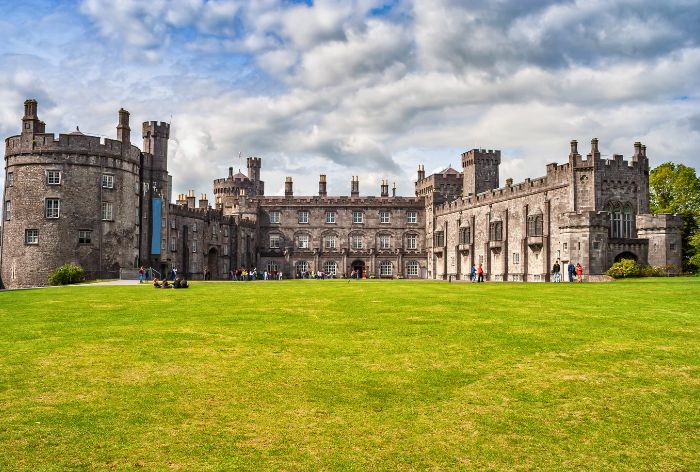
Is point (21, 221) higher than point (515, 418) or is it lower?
higher

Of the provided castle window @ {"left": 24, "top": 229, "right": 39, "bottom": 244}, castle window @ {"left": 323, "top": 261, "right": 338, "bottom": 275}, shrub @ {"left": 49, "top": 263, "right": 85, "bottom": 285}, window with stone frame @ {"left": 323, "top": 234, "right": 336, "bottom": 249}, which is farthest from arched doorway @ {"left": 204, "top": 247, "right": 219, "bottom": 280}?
shrub @ {"left": 49, "top": 263, "right": 85, "bottom": 285}

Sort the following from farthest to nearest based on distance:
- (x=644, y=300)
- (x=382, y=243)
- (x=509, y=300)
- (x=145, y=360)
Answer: (x=382, y=243) → (x=509, y=300) → (x=644, y=300) → (x=145, y=360)

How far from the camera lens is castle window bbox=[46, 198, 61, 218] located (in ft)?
154

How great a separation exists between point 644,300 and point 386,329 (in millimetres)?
10798

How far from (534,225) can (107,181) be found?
36.3 m

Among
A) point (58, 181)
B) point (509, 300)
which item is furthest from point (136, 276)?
point (509, 300)

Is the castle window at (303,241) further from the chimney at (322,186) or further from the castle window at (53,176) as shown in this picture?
the castle window at (53,176)

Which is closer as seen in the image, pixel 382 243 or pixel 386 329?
pixel 386 329

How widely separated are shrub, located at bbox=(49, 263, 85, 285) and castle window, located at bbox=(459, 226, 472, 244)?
40.4 meters

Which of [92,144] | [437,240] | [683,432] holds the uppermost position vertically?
[92,144]

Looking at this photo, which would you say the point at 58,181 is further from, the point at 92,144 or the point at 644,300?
the point at 644,300

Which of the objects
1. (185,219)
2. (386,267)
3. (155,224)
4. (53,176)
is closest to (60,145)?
(53,176)

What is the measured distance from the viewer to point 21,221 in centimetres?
4734

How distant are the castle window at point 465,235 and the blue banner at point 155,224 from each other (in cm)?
3299
